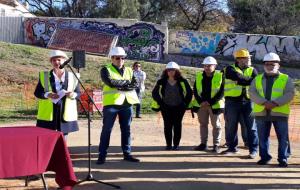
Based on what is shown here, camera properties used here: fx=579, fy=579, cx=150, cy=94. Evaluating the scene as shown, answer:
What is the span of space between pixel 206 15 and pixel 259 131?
4714 cm

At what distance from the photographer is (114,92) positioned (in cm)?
971

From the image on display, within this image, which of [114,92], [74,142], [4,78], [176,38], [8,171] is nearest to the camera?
[8,171]

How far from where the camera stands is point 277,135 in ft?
32.0

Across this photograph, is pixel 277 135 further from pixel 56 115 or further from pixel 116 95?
pixel 56 115

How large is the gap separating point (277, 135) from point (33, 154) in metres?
Result: 4.51

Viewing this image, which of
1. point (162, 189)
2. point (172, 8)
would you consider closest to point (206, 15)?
point (172, 8)

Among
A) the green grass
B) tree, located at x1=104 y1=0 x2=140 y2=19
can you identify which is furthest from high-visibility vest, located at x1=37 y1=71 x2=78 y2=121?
tree, located at x1=104 y1=0 x2=140 y2=19

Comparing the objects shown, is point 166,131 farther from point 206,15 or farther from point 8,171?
point 206,15

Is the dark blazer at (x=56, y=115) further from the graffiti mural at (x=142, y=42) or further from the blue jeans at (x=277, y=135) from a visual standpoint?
the graffiti mural at (x=142, y=42)

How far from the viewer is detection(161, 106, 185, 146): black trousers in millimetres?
11344

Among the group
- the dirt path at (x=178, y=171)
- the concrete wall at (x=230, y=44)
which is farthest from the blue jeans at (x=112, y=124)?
Result: the concrete wall at (x=230, y=44)

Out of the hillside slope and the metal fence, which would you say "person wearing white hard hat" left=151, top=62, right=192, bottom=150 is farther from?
the metal fence

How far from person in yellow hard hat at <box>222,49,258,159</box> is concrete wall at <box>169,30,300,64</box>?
27.7 m

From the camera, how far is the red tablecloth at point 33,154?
6.73 m
